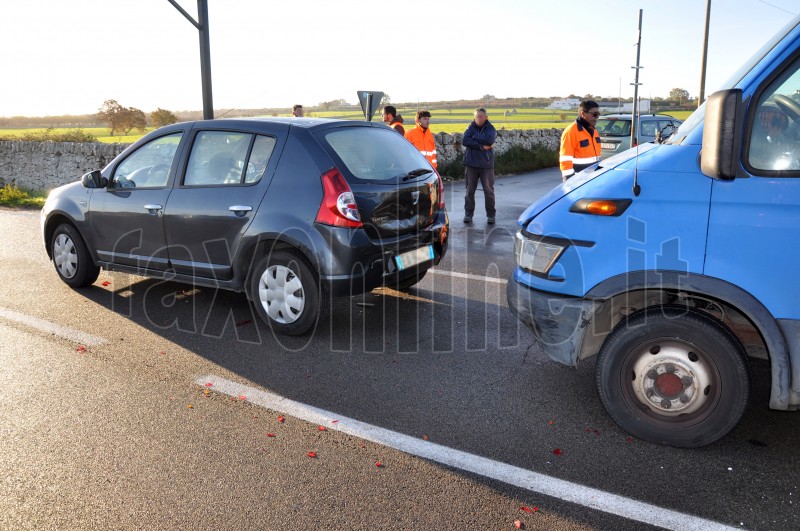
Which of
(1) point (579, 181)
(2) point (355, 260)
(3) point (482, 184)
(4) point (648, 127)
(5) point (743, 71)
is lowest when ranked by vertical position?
(2) point (355, 260)

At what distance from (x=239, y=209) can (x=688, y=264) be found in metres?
3.38

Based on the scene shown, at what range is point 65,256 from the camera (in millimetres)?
6641

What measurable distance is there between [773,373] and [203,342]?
3.94 meters

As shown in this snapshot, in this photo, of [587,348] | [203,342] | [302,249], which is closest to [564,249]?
[587,348]

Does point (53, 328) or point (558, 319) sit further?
point (53, 328)

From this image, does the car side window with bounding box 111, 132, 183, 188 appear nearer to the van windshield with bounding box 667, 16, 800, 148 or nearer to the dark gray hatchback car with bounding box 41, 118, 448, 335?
the dark gray hatchback car with bounding box 41, 118, 448, 335

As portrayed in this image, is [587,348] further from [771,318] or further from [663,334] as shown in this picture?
[771,318]

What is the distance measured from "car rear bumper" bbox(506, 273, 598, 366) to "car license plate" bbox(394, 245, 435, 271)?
1558mm

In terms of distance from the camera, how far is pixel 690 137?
11.1ft

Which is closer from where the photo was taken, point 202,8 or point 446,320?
point 446,320

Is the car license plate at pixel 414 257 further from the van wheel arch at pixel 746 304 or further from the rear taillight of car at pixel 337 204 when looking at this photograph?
the van wheel arch at pixel 746 304

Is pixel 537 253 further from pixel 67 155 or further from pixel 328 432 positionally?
pixel 67 155

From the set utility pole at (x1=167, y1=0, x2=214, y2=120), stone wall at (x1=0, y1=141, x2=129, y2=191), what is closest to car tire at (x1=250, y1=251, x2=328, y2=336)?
utility pole at (x1=167, y1=0, x2=214, y2=120)

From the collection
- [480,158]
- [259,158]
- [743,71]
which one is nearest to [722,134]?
[743,71]
